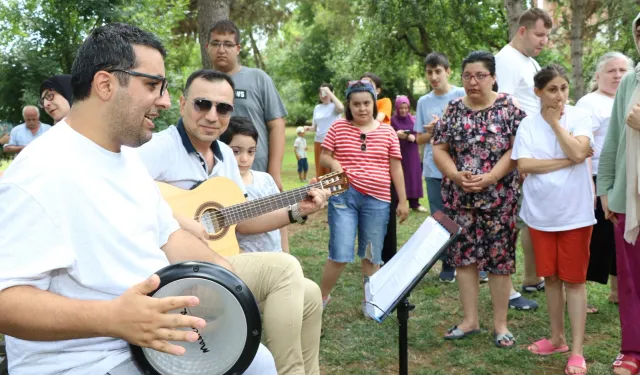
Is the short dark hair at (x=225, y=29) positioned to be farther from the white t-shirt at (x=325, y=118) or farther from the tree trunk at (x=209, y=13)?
Answer: the white t-shirt at (x=325, y=118)

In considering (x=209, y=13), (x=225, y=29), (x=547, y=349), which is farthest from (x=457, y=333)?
(x=209, y=13)

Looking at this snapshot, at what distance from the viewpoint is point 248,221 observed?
143 inches

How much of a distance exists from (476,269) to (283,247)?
4.89 feet

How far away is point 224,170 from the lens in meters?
3.62

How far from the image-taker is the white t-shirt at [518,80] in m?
5.09

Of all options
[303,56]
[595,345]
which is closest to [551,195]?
[595,345]

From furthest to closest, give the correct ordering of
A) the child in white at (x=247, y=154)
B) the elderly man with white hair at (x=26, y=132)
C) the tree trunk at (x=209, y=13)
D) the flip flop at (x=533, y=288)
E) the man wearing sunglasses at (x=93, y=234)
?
the elderly man with white hair at (x=26, y=132), the tree trunk at (x=209, y=13), the flip flop at (x=533, y=288), the child in white at (x=247, y=154), the man wearing sunglasses at (x=93, y=234)

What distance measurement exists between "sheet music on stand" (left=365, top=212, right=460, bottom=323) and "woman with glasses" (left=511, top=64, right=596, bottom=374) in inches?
45.6

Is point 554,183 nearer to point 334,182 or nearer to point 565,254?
point 565,254

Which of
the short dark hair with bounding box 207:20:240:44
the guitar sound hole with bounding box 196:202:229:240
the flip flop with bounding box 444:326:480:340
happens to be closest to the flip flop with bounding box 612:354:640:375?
the flip flop with bounding box 444:326:480:340

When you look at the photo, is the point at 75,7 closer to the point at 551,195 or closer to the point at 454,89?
the point at 454,89

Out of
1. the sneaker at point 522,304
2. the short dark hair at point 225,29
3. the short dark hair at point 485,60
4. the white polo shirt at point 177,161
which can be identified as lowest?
the sneaker at point 522,304

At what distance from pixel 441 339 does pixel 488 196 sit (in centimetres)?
116

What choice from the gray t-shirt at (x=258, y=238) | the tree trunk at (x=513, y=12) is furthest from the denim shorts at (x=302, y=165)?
the gray t-shirt at (x=258, y=238)
